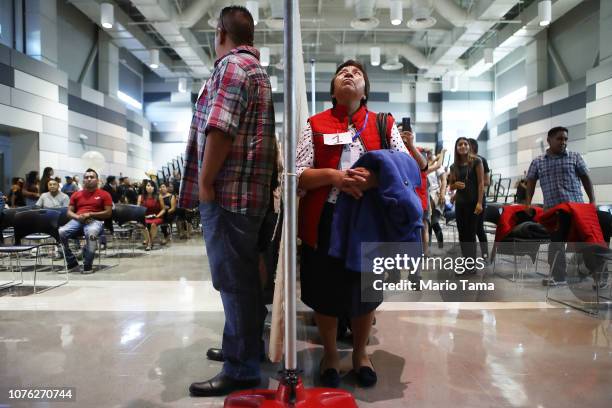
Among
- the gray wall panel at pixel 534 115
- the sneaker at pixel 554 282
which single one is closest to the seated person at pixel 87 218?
the sneaker at pixel 554 282

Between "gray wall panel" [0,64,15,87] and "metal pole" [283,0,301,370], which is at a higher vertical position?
"gray wall panel" [0,64,15,87]

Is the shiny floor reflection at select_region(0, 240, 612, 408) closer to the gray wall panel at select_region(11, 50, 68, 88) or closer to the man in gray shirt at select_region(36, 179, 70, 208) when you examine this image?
the man in gray shirt at select_region(36, 179, 70, 208)

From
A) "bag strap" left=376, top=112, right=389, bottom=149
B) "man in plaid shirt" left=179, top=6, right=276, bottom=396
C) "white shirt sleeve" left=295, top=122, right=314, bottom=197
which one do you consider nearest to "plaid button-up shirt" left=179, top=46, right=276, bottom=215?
"man in plaid shirt" left=179, top=6, right=276, bottom=396

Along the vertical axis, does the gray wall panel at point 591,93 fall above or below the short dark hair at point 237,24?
above

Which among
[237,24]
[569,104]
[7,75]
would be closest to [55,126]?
[7,75]

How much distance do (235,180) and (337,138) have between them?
0.44 m

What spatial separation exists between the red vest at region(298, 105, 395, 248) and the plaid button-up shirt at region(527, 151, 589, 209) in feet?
8.41

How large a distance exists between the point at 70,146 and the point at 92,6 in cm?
377

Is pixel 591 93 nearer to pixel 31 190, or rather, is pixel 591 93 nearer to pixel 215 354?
pixel 215 354

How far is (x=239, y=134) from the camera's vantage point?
1.75m

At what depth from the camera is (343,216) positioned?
1.76m

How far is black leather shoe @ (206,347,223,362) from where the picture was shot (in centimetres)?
221

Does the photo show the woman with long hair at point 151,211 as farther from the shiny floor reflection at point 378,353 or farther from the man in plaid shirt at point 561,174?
the man in plaid shirt at point 561,174

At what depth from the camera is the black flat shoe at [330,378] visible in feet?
6.03
